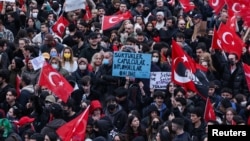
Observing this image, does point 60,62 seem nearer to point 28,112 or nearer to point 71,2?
point 28,112

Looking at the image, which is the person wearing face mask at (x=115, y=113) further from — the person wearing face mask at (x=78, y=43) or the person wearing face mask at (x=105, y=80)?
the person wearing face mask at (x=78, y=43)

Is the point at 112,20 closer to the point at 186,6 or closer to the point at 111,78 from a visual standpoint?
the point at 186,6

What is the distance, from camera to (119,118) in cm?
1379

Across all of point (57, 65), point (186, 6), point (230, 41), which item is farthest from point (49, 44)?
point (186, 6)

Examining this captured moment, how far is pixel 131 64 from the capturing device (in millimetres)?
15461

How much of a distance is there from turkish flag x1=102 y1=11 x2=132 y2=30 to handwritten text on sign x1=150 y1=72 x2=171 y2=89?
4.57 m

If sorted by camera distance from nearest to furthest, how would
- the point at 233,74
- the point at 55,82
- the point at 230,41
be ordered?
the point at 55,82 → the point at 233,74 → the point at 230,41

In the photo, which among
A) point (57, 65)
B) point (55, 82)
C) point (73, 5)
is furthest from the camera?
point (73, 5)

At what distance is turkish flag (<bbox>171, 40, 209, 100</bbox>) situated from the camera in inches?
571

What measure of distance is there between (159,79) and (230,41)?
7.41 ft

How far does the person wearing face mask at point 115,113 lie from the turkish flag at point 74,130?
141cm

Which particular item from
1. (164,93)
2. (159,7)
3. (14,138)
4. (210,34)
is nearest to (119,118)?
(164,93)

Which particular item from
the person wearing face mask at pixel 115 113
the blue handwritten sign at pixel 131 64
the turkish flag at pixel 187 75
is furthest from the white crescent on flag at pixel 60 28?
the person wearing face mask at pixel 115 113

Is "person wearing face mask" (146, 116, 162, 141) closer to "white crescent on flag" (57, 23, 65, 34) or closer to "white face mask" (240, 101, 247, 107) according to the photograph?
"white face mask" (240, 101, 247, 107)
